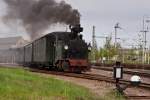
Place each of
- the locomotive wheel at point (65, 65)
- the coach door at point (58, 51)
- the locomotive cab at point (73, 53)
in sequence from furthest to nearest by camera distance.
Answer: the coach door at point (58, 51) → the locomotive cab at point (73, 53) → the locomotive wheel at point (65, 65)

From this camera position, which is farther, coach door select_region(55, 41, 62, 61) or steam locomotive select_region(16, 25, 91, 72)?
coach door select_region(55, 41, 62, 61)

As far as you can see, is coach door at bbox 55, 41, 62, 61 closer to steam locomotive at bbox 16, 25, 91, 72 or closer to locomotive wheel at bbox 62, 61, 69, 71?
Answer: steam locomotive at bbox 16, 25, 91, 72

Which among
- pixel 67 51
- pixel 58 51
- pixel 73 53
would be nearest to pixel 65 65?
pixel 67 51

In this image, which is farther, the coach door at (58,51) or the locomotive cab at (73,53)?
the coach door at (58,51)

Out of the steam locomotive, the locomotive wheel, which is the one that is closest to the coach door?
the steam locomotive

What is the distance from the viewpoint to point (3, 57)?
68.5 metres

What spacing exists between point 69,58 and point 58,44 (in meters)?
1.41

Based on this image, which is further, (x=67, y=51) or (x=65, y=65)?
(x=67, y=51)

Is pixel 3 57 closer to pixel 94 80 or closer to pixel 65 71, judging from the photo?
pixel 65 71

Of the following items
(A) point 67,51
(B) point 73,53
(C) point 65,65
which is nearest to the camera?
(C) point 65,65

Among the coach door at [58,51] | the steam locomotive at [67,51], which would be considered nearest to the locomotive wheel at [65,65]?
the steam locomotive at [67,51]

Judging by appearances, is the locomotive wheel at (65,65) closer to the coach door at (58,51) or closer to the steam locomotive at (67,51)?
the steam locomotive at (67,51)

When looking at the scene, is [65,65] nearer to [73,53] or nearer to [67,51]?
[67,51]

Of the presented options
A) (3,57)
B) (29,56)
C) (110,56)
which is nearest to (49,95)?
(29,56)
